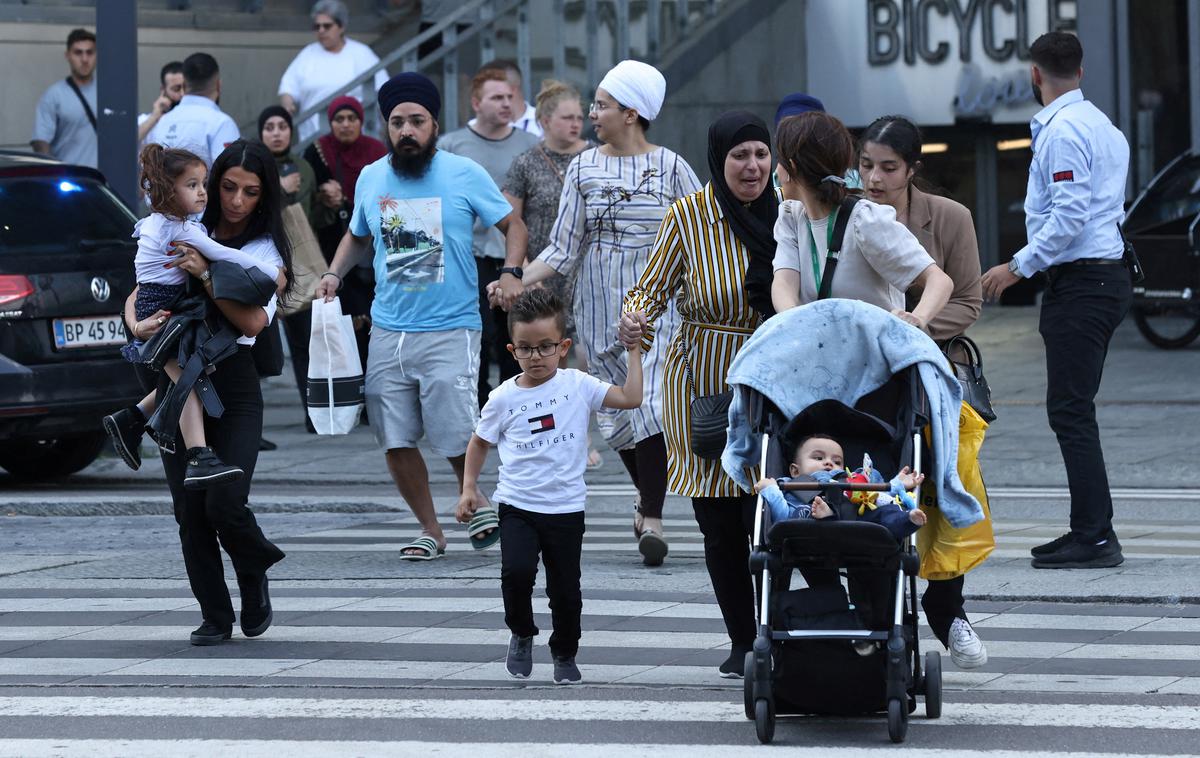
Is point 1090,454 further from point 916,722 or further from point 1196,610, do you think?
point 916,722

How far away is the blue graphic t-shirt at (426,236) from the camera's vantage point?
888 cm

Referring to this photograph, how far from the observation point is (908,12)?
2120cm

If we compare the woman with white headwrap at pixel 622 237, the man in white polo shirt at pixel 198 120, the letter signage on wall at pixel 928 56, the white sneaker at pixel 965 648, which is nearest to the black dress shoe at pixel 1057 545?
the woman with white headwrap at pixel 622 237

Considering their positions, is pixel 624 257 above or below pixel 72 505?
above

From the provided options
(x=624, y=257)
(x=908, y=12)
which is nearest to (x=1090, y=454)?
(x=624, y=257)

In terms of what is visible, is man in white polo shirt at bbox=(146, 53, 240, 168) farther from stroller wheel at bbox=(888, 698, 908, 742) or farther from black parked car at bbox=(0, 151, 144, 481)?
stroller wheel at bbox=(888, 698, 908, 742)

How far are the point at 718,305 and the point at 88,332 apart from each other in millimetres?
5573

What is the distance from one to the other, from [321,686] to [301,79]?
1105 centimetres

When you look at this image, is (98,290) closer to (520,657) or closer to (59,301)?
(59,301)

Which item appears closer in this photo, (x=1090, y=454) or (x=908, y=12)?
(x=1090, y=454)

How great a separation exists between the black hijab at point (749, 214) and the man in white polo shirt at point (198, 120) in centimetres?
774

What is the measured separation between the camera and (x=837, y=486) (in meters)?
5.58

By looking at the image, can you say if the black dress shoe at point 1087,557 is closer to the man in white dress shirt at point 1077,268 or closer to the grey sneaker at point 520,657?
the man in white dress shirt at point 1077,268

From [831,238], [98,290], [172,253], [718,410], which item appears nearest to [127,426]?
[172,253]
